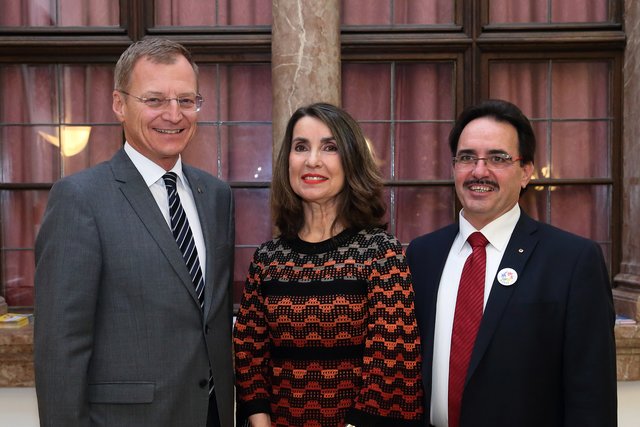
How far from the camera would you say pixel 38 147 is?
12.0ft

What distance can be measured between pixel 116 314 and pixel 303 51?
2.05 metres

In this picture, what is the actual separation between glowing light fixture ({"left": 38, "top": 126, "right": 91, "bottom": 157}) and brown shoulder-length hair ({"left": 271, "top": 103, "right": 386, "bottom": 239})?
2045 mm

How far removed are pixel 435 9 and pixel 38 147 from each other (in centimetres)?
256

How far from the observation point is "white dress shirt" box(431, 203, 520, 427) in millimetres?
1990

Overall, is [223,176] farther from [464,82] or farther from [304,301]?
[304,301]

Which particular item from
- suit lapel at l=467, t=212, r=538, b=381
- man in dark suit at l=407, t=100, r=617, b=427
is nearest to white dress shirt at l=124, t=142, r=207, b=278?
man in dark suit at l=407, t=100, r=617, b=427

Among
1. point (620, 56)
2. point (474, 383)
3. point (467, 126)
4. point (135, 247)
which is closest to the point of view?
point (135, 247)

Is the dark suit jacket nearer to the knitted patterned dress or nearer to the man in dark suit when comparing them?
the man in dark suit

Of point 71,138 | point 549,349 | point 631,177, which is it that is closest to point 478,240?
point 549,349

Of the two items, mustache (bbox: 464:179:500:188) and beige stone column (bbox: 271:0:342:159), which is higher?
beige stone column (bbox: 271:0:342:159)

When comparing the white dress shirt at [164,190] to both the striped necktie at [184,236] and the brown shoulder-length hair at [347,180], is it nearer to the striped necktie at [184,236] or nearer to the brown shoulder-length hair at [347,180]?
the striped necktie at [184,236]

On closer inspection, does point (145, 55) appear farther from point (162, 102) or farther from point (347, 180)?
point (347, 180)

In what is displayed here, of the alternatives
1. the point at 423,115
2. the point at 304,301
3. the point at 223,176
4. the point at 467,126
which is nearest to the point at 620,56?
the point at 423,115

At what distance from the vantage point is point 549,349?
1.87m
